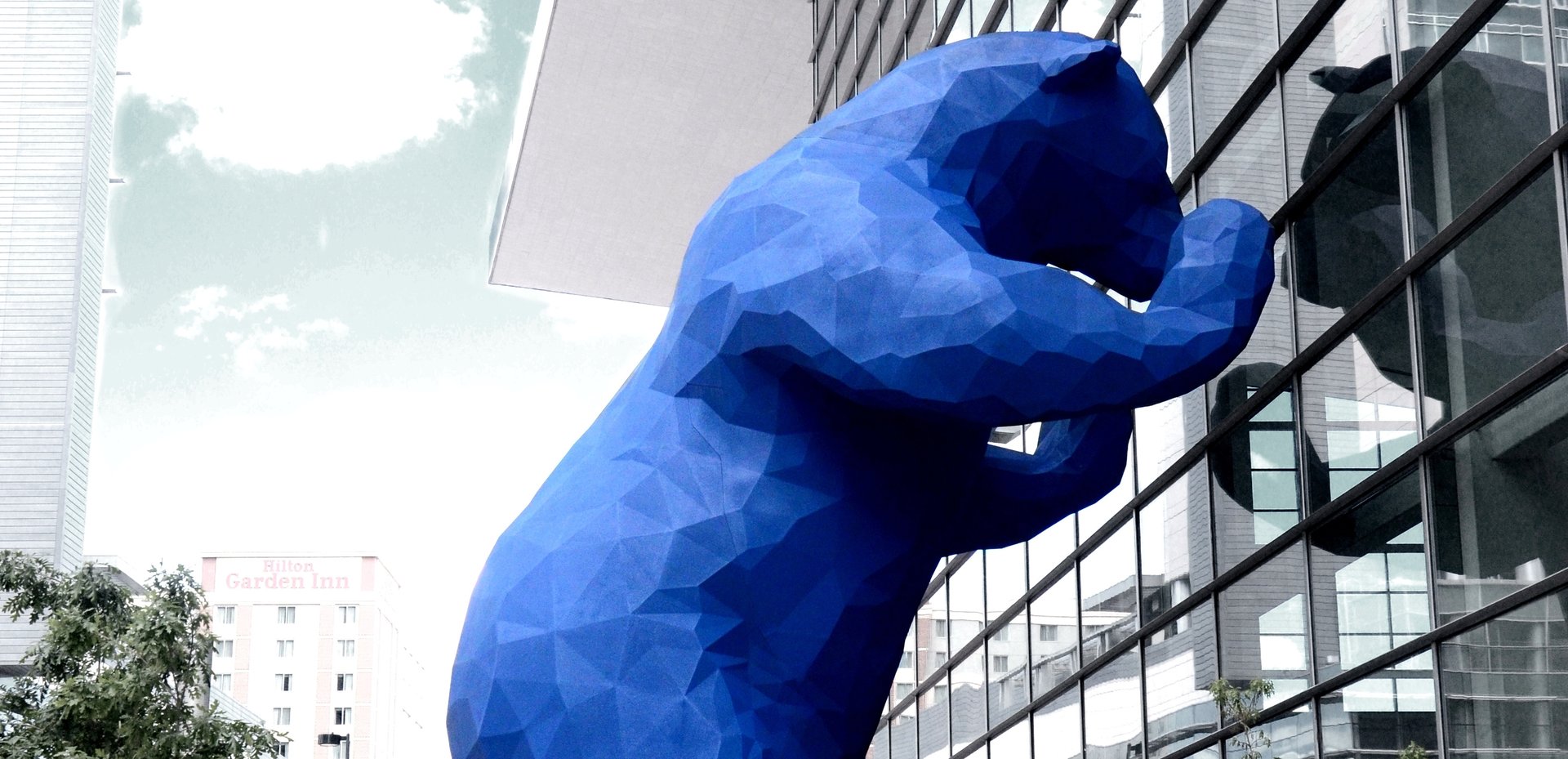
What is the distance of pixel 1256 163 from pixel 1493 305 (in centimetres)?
229

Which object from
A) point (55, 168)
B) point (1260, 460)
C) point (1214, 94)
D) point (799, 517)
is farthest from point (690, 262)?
point (55, 168)

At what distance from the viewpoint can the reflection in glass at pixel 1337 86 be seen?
797 centimetres

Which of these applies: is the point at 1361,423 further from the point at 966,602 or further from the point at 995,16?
the point at 966,602

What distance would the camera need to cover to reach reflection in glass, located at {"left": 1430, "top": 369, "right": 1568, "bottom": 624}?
6.60 m

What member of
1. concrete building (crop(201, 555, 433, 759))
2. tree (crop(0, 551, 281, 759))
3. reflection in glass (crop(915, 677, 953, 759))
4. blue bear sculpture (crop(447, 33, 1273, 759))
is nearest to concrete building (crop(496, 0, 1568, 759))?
blue bear sculpture (crop(447, 33, 1273, 759))

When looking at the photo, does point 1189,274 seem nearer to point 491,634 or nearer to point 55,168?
point 491,634

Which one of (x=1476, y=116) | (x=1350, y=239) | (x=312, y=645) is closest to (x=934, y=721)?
(x=1350, y=239)

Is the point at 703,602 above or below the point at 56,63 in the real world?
below

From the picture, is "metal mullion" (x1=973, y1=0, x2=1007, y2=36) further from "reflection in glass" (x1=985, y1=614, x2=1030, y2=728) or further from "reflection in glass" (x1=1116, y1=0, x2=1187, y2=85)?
"reflection in glass" (x1=985, y1=614, x2=1030, y2=728)

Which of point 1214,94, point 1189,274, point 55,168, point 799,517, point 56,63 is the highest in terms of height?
point 56,63

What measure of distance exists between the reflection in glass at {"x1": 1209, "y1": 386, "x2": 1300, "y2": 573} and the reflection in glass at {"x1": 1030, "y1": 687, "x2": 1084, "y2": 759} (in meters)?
2.76

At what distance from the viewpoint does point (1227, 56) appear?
9.66 meters

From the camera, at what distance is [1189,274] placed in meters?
5.45

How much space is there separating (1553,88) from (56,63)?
3901 cm
